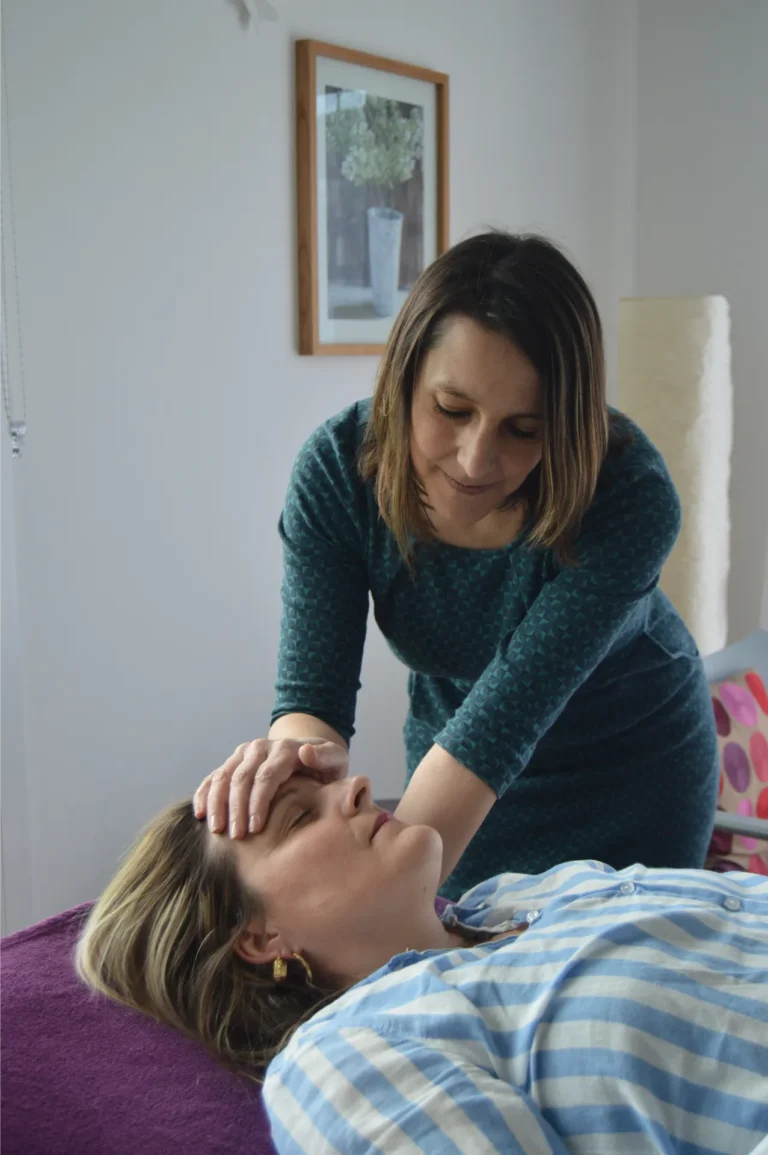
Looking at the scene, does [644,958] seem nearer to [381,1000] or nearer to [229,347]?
[381,1000]

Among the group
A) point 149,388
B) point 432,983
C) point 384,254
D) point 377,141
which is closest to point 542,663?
point 432,983

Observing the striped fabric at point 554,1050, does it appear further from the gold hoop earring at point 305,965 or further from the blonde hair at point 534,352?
the blonde hair at point 534,352

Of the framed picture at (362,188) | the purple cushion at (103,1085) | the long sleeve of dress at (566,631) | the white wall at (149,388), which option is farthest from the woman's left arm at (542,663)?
the framed picture at (362,188)

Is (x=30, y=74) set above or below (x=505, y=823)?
above

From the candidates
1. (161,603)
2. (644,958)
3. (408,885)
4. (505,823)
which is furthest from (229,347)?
(644,958)

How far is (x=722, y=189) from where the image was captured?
3.69 meters

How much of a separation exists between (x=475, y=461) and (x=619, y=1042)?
61 centimetres

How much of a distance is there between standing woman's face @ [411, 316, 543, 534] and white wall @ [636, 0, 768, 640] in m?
2.41

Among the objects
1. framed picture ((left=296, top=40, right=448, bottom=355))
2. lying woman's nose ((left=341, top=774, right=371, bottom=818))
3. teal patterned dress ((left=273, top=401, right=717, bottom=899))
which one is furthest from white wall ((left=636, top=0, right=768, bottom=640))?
lying woman's nose ((left=341, top=774, right=371, bottom=818))

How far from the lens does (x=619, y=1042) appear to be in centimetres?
109

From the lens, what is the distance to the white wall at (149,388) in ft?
7.62

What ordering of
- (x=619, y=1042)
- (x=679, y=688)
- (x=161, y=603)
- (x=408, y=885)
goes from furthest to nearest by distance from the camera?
(x=161, y=603) → (x=679, y=688) → (x=408, y=885) → (x=619, y=1042)

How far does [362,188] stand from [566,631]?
179cm

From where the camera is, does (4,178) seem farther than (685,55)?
No
